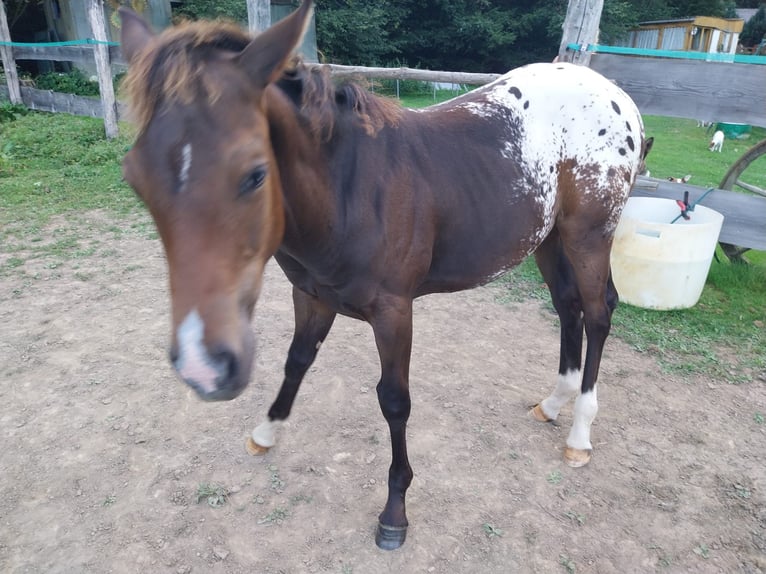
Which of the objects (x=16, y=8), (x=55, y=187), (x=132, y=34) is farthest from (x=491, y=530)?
(x=16, y=8)

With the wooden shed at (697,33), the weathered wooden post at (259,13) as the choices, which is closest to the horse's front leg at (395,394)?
the weathered wooden post at (259,13)

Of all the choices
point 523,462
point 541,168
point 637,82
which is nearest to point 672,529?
point 523,462

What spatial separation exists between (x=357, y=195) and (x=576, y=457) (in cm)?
172

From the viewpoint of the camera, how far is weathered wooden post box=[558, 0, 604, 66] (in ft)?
13.9

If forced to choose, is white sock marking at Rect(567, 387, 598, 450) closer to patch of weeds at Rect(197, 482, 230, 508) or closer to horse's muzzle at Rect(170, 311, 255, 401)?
patch of weeds at Rect(197, 482, 230, 508)

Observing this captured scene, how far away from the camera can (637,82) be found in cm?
419

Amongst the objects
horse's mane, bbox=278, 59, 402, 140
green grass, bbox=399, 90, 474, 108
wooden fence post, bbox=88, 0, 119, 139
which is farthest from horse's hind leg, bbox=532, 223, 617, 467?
green grass, bbox=399, 90, 474, 108

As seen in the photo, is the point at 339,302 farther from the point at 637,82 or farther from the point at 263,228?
the point at 637,82

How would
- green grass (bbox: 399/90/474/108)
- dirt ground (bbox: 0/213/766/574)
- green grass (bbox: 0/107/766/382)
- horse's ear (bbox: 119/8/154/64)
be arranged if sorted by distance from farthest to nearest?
green grass (bbox: 399/90/474/108), green grass (bbox: 0/107/766/382), dirt ground (bbox: 0/213/766/574), horse's ear (bbox: 119/8/154/64)

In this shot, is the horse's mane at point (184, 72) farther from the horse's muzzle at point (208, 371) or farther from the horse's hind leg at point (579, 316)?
the horse's hind leg at point (579, 316)

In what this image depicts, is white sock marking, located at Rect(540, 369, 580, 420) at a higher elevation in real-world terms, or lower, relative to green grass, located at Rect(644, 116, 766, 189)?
lower

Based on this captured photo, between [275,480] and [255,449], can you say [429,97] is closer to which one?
[255,449]

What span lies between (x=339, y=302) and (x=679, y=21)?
2400 centimetres

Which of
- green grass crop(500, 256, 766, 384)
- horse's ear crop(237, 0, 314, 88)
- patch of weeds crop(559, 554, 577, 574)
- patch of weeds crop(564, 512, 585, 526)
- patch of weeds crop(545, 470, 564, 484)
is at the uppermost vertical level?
horse's ear crop(237, 0, 314, 88)
